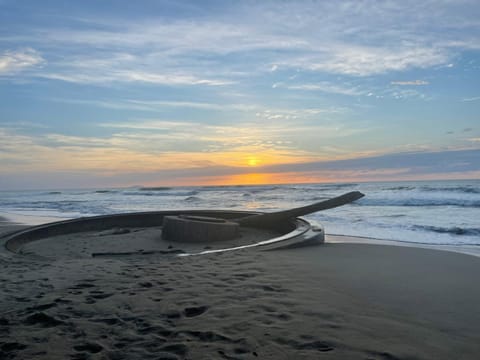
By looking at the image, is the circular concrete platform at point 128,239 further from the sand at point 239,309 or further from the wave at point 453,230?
the wave at point 453,230

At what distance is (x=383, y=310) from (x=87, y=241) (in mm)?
5512

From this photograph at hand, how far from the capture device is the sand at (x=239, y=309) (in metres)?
2.13

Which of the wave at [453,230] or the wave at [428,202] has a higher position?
the wave at [428,202]

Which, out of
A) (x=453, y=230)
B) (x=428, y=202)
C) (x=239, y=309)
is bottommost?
(x=453, y=230)

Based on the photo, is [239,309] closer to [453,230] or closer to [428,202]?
[453,230]

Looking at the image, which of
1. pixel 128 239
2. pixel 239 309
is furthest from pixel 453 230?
pixel 239 309

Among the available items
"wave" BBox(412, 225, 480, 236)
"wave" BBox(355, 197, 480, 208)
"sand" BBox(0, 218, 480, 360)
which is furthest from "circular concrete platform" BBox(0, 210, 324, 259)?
"wave" BBox(355, 197, 480, 208)

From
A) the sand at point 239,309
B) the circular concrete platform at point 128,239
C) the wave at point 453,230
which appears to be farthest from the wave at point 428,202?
the sand at point 239,309

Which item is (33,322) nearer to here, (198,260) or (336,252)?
(198,260)

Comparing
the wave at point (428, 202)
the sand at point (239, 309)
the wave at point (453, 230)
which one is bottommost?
the wave at point (453, 230)

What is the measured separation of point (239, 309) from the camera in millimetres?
2742

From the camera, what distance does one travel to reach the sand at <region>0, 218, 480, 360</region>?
84.0 inches

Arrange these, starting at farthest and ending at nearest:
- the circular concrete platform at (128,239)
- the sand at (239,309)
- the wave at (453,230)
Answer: the wave at (453,230) < the circular concrete platform at (128,239) < the sand at (239,309)

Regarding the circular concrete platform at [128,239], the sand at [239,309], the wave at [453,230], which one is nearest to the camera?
the sand at [239,309]
